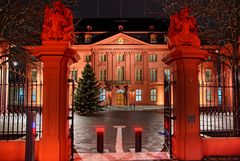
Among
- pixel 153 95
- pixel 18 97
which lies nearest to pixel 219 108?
pixel 18 97

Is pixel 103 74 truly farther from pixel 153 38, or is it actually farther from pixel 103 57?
pixel 153 38

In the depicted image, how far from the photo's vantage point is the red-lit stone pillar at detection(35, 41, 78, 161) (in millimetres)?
8219

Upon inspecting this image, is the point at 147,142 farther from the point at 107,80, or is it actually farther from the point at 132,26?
the point at 132,26

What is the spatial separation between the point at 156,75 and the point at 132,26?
1045 cm

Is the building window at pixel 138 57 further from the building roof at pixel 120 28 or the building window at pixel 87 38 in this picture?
the building window at pixel 87 38

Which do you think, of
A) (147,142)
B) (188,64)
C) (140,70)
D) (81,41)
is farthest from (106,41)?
(188,64)

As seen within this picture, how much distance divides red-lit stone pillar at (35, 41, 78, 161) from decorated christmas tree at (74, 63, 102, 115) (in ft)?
74.0

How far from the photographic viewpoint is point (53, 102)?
8312 millimetres

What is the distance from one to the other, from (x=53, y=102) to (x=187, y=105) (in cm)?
379

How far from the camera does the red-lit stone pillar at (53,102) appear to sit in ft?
27.0

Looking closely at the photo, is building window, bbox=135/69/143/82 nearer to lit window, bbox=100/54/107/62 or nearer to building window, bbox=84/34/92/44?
lit window, bbox=100/54/107/62

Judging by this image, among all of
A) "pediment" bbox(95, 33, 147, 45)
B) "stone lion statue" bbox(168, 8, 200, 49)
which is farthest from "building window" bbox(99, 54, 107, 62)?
"stone lion statue" bbox(168, 8, 200, 49)

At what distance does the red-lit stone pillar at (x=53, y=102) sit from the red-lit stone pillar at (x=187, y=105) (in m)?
3.25

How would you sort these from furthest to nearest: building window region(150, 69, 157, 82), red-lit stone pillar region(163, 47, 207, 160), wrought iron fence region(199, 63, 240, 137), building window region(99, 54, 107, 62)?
building window region(150, 69, 157, 82)
building window region(99, 54, 107, 62)
wrought iron fence region(199, 63, 240, 137)
red-lit stone pillar region(163, 47, 207, 160)
